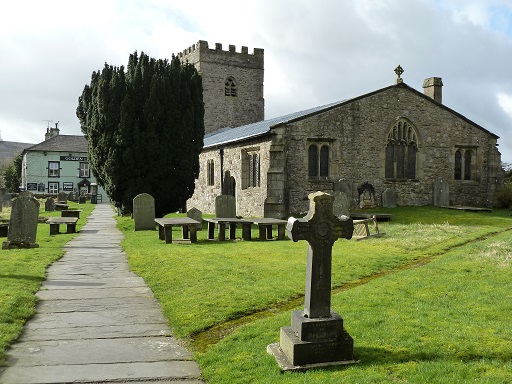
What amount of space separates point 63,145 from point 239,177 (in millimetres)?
38321

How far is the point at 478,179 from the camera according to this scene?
26.0 m

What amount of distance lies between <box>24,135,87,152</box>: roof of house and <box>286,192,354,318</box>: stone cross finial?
55305mm

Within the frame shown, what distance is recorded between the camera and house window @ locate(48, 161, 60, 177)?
183ft

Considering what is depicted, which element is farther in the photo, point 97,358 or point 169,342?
point 169,342

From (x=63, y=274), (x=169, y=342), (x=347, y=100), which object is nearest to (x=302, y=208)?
(x=347, y=100)

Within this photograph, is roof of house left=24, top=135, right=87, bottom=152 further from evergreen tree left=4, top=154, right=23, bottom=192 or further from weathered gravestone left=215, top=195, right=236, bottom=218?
weathered gravestone left=215, top=195, right=236, bottom=218

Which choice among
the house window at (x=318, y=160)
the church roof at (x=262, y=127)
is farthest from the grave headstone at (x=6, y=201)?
the house window at (x=318, y=160)

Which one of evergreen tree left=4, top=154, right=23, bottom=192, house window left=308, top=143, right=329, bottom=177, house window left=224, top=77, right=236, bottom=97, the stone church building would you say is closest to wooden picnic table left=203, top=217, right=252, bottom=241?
the stone church building

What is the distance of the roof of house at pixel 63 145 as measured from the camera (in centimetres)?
5566

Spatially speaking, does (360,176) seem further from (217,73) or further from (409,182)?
(217,73)

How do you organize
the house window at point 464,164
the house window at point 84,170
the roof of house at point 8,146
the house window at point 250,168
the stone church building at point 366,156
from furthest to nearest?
the roof of house at point 8,146, the house window at point 84,170, the house window at point 464,164, the house window at point 250,168, the stone church building at point 366,156

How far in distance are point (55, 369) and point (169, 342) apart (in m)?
1.29

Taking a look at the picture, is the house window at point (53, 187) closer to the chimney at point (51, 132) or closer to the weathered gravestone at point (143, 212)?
the chimney at point (51, 132)

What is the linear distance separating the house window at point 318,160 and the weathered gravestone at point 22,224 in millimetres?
12569
